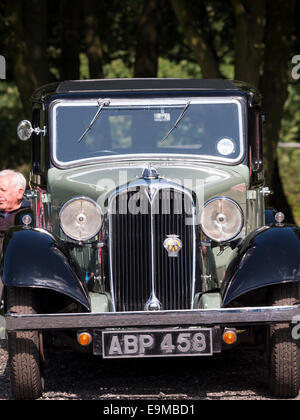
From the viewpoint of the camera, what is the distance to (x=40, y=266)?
247 inches

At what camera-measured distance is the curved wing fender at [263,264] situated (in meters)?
6.20

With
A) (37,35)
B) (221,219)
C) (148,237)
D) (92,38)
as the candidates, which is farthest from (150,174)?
(92,38)

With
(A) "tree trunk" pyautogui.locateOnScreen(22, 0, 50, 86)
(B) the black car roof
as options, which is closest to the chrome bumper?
(B) the black car roof

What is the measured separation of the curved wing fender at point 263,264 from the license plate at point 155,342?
13.8 inches

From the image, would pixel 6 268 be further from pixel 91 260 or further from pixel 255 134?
pixel 255 134

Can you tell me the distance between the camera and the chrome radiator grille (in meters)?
6.57

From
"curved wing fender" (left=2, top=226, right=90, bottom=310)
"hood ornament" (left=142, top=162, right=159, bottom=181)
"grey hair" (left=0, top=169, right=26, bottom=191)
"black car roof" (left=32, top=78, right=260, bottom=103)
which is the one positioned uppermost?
"black car roof" (left=32, top=78, right=260, bottom=103)

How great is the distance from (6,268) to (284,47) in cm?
917

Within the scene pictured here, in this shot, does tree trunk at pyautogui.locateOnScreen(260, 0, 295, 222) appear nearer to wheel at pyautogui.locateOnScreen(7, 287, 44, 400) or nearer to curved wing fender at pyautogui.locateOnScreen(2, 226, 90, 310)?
curved wing fender at pyautogui.locateOnScreen(2, 226, 90, 310)

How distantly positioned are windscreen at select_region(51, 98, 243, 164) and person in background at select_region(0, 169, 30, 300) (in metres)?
0.68

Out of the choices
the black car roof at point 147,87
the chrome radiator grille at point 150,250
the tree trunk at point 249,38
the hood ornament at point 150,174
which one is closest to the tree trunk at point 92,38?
the tree trunk at point 249,38

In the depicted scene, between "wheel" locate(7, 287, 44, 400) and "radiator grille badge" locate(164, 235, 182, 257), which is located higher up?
"radiator grille badge" locate(164, 235, 182, 257)

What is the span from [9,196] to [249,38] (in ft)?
23.2
